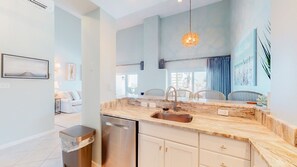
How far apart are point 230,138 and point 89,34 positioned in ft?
7.19

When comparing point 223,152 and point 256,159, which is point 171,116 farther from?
point 256,159

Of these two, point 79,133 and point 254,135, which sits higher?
point 254,135

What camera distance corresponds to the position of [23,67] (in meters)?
2.83

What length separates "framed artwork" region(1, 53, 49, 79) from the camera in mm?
2570

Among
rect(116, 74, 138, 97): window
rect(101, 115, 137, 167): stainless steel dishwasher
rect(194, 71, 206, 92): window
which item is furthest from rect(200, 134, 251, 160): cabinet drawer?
rect(116, 74, 138, 97): window

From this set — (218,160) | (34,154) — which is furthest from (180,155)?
(34,154)

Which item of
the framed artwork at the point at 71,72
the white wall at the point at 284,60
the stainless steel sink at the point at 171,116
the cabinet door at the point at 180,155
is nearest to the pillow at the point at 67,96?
the framed artwork at the point at 71,72

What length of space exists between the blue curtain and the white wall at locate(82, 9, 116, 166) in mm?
3739

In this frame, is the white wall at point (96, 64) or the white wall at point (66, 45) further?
the white wall at point (66, 45)

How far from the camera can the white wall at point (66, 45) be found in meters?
5.75

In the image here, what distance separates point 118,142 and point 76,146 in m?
0.53

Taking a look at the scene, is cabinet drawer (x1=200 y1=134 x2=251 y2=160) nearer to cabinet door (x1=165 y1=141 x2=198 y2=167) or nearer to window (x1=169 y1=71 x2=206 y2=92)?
cabinet door (x1=165 y1=141 x2=198 y2=167)

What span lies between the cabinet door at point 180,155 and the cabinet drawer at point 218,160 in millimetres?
70

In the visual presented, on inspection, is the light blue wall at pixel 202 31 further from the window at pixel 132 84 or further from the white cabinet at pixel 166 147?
the white cabinet at pixel 166 147
